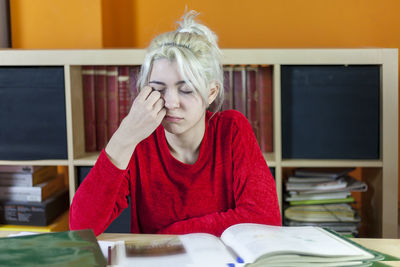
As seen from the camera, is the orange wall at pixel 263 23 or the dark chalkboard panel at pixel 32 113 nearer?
the dark chalkboard panel at pixel 32 113

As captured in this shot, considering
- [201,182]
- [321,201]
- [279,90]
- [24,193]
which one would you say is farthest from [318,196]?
[24,193]

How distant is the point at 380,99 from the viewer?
5.77 feet

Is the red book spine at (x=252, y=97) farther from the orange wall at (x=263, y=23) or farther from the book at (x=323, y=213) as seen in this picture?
the orange wall at (x=263, y=23)

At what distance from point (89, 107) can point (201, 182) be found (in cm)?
89

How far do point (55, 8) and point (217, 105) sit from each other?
1146 millimetres

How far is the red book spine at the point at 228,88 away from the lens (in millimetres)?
1843

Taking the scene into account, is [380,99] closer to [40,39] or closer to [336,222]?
[336,222]

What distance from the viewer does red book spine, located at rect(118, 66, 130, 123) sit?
1875 mm

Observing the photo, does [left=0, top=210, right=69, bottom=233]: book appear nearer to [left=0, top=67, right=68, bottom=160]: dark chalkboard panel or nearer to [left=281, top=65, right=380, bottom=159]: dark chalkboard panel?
[left=0, top=67, right=68, bottom=160]: dark chalkboard panel

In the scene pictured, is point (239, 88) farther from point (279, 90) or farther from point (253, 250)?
point (253, 250)

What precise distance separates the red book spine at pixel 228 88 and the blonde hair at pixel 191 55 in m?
0.66

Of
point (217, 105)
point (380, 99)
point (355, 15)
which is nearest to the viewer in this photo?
point (217, 105)

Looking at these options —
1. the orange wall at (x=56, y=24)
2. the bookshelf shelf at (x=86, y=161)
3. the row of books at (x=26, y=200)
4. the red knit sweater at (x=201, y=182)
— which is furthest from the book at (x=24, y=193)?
the red knit sweater at (x=201, y=182)

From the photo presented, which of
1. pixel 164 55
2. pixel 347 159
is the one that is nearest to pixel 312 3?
pixel 347 159
